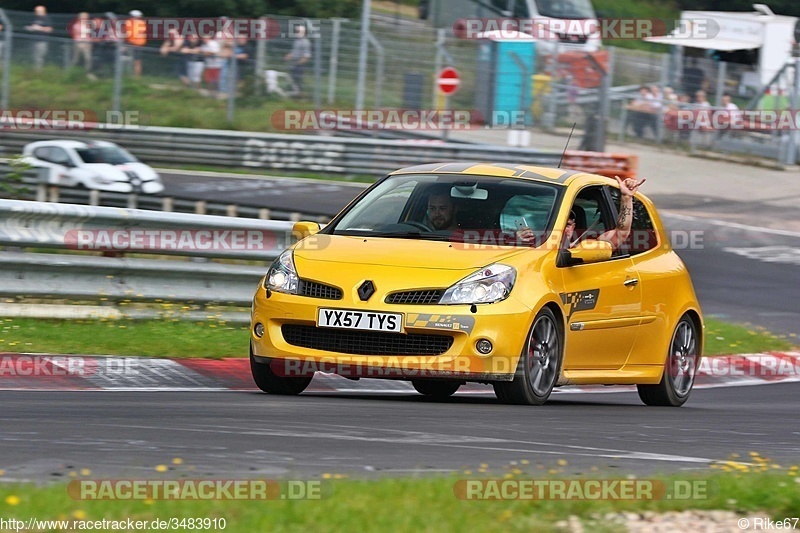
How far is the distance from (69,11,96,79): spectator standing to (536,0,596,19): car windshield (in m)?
10.4

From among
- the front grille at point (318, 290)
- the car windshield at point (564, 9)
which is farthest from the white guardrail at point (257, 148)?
the front grille at point (318, 290)

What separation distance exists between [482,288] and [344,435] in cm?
188

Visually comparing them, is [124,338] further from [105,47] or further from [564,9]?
[564,9]

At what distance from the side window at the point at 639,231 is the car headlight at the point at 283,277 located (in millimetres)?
2351

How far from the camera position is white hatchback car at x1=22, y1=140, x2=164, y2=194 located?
83.0 feet

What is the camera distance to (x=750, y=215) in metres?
25.5

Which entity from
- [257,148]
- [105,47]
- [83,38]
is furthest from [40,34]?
[257,148]

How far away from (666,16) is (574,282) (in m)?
45.2

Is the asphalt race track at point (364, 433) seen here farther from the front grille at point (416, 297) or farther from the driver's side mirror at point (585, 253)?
the driver's side mirror at point (585, 253)

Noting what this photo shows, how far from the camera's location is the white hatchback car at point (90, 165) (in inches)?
996

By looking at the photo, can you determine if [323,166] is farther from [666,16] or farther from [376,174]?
[666,16]

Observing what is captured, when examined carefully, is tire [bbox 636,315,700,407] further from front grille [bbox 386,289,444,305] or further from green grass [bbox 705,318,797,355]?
green grass [bbox 705,318,797,355]

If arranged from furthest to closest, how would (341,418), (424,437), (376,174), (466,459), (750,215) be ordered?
(376,174)
(750,215)
(341,418)
(424,437)
(466,459)

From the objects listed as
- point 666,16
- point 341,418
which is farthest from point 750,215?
point 666,16
